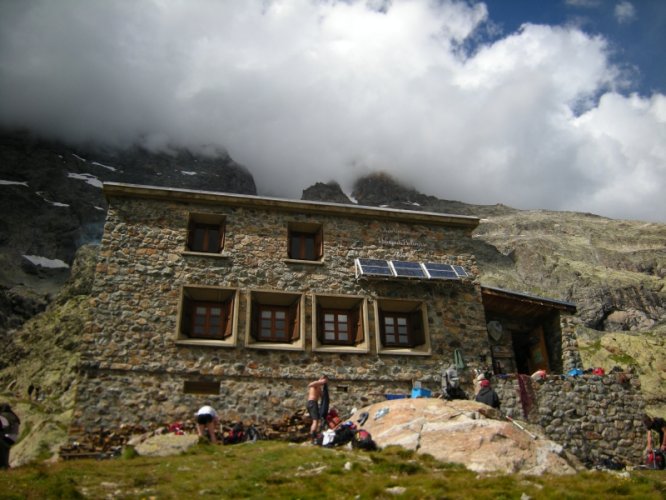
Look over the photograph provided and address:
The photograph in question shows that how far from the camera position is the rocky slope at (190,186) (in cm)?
3397

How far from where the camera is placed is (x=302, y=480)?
9711 mm

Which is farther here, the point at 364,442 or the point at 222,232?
the point at 222,232

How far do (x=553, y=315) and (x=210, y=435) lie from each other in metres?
13.9

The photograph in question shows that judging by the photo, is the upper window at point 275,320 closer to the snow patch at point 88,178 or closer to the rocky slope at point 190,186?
the rocky slope at point 190,186

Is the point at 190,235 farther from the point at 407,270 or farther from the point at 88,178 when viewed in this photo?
the point at 88,178

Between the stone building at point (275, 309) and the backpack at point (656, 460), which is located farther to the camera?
the stone building at point (275, 309)

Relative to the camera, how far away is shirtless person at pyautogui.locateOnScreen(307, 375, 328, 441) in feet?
47.6

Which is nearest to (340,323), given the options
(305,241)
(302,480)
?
(305,241)

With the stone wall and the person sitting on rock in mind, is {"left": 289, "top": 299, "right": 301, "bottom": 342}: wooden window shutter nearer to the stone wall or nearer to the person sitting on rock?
the person sitting on rock

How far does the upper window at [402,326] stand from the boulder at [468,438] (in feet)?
14.1

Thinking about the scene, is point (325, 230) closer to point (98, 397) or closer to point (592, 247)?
point (98, 397)

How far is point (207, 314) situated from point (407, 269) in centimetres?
715

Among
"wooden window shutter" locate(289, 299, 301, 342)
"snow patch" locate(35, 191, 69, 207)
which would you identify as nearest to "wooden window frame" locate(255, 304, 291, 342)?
"wooden window shutter" locate(289, 299, 301, 342)

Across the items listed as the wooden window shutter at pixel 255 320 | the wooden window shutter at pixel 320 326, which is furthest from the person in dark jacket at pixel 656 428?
the wooden window shutter at pixel 255 320
